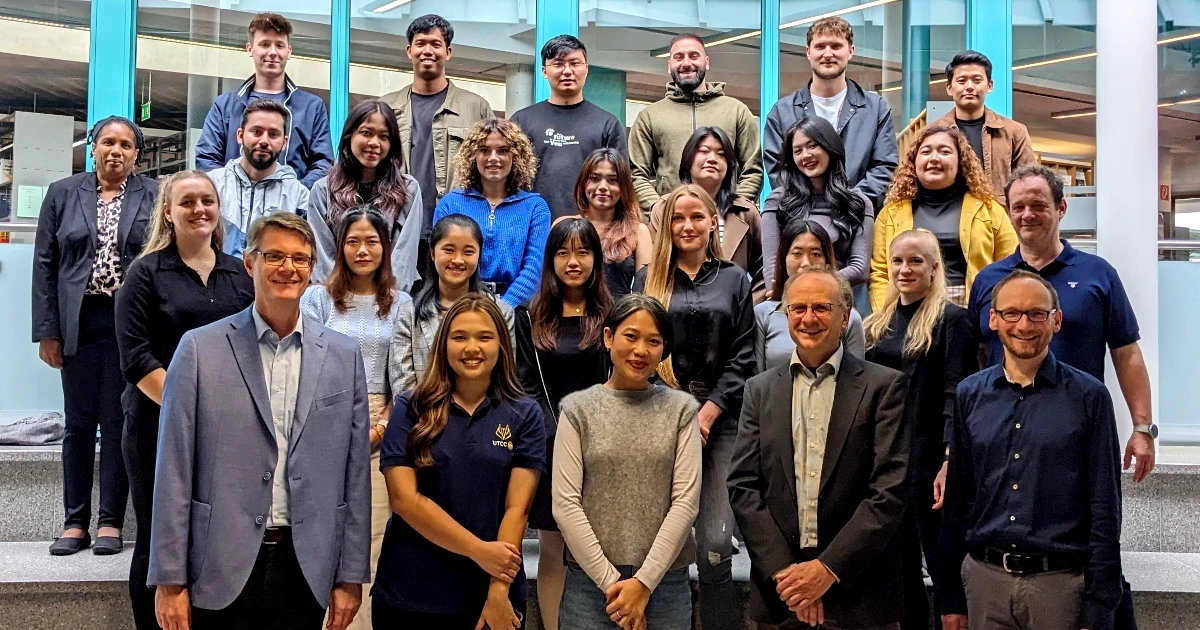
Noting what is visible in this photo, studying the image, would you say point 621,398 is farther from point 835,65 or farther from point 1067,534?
point 835,65

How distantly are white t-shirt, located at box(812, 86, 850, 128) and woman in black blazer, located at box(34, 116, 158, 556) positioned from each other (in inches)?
119

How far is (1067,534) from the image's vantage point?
312 centimetres

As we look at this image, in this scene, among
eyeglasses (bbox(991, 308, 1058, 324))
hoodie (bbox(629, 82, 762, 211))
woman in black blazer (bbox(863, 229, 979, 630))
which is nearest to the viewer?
eyeglasses (bbox(991, 308, 1058, 324))

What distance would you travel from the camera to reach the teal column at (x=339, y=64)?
727cm

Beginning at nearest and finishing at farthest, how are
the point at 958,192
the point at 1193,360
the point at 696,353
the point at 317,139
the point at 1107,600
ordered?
the point at 1107,600
the point at 696,353
the point at 958,192
the point at 317,139
the point at 1193,360

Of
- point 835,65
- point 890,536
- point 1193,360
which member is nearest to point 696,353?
point 890,536

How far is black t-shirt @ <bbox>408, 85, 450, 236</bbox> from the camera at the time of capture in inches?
208

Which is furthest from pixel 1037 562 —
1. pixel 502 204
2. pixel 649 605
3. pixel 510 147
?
pixel 510 147

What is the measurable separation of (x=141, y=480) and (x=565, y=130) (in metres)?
2.54

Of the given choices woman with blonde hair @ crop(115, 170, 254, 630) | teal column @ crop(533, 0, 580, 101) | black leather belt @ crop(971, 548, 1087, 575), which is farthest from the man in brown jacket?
woman with blonde hair @ crop(115, 170, 254, 630)

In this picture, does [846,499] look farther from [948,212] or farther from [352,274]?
[352,274]

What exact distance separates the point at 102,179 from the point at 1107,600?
4133 mm

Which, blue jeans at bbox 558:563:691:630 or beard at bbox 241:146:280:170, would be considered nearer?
blue jeans at bbox 558:563:691:630

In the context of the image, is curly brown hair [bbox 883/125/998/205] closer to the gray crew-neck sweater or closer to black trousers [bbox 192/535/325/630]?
the gray crew-neck sweater
